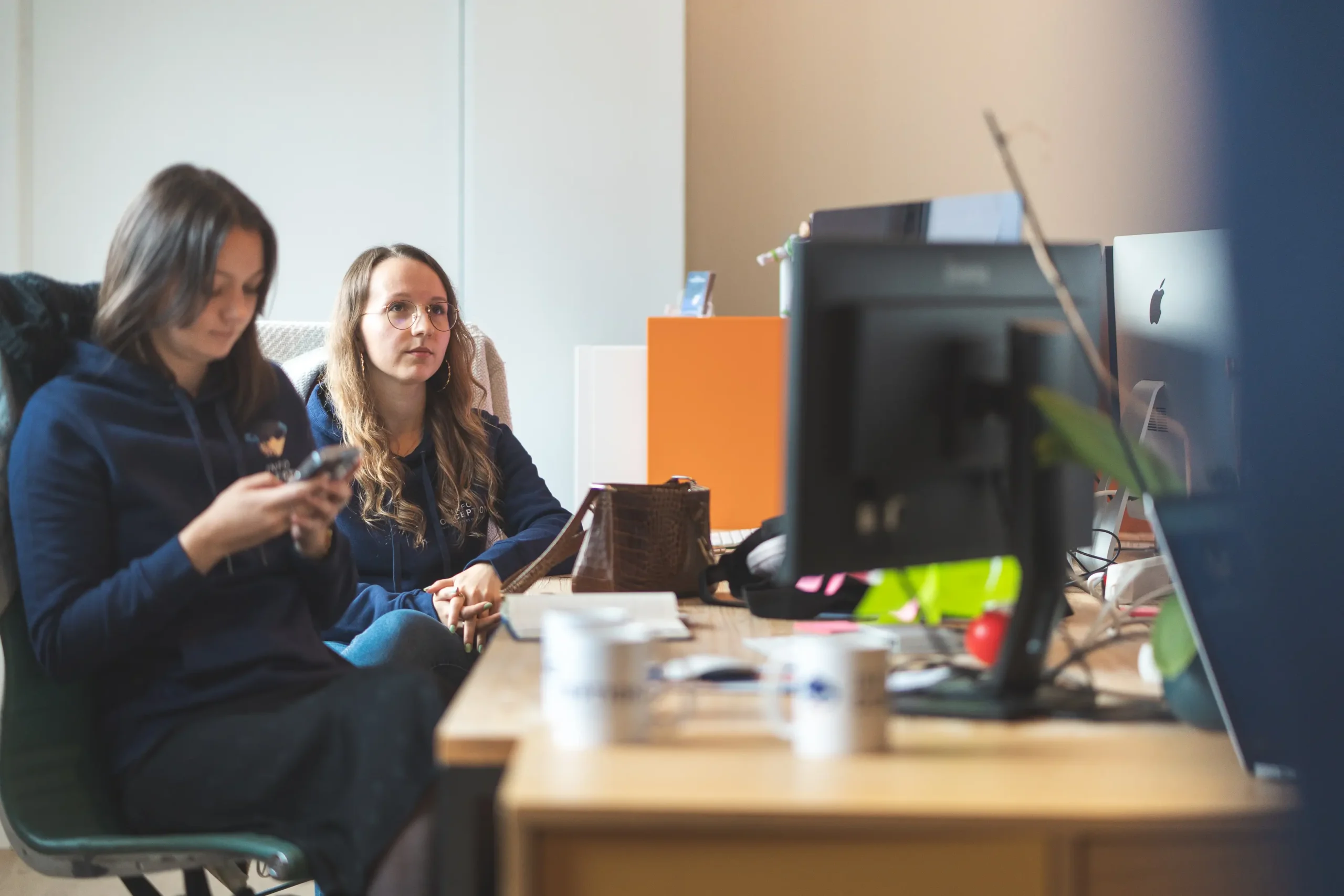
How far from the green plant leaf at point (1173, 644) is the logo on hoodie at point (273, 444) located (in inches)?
41.2

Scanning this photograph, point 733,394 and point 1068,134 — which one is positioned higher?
point 1068,134

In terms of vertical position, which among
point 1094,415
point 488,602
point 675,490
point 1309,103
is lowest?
point 488,602

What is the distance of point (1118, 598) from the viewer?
4.99 ft

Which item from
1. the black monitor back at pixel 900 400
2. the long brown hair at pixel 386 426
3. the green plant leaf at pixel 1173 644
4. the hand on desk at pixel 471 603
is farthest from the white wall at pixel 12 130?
the green plant leaf at pixel 1173 644

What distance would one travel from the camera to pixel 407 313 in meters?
2.27

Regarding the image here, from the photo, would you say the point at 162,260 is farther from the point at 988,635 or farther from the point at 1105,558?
the point at 1105,558

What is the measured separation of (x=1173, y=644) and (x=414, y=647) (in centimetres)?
117

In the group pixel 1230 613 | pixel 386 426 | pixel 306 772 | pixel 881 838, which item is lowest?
pixel 306 772

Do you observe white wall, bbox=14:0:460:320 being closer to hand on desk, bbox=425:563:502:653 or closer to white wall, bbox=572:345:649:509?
white wall, bbox=572:345:649:509

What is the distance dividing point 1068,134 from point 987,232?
197cm

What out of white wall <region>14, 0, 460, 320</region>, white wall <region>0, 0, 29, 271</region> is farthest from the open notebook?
white wall <region>0, 0, 29, 271</region>

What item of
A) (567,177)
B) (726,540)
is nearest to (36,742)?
(726,540)

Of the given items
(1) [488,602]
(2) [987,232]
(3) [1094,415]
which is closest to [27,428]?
(1) [488,602]

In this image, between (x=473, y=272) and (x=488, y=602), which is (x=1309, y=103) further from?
(x=473, y=272)
